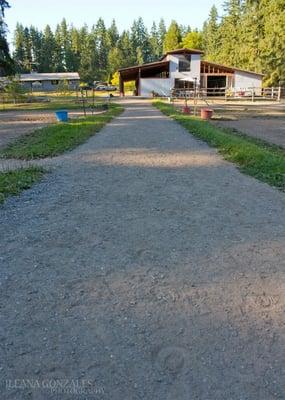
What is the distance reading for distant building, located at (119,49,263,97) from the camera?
2045 inches

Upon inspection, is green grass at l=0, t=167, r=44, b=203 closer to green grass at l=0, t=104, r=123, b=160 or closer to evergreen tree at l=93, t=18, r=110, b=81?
green grass at l=0, t=104, r=123, b=160

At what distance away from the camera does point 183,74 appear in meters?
52.9

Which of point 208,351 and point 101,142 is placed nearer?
point 208,351

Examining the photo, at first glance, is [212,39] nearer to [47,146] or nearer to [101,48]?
[101,48]

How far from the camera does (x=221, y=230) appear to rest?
184 inches

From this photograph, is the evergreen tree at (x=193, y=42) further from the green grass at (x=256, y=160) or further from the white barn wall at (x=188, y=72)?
the green grass at (x=256, y=160)

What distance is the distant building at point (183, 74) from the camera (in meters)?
51.9

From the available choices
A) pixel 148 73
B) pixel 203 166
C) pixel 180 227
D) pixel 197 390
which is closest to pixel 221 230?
pixel 180 227

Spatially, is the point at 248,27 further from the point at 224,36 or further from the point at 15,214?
the point at 15,214

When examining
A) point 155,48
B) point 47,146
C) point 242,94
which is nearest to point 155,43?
point 155,48

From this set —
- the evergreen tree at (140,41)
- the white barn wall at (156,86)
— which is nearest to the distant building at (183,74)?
the white barn wall at (156,86)

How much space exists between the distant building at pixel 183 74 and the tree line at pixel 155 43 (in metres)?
4.29

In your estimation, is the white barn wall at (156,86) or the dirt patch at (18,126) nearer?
the dirt patch at (18,126)

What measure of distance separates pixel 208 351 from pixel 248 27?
61.5 metres
